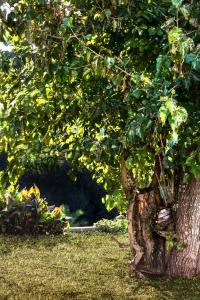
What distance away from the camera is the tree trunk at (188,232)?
5.88 meters

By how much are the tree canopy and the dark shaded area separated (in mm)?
10335

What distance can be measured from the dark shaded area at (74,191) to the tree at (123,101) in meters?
9.42

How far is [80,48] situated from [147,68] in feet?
3.48

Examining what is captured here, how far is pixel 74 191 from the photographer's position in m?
16.4

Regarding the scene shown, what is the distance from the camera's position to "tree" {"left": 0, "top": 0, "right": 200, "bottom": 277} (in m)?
3.85

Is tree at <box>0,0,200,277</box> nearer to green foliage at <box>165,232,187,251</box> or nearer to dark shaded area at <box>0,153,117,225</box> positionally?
green foliage at <box>165,232,187,251</box>

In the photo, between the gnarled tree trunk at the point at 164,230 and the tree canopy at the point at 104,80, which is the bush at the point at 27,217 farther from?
the tree canopy at the point at 104,80

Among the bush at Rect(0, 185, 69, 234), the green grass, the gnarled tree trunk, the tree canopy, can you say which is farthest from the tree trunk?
the bush at Rect(0, 185, 69, 234)

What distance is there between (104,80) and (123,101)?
82 centimetres

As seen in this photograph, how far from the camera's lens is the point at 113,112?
4789 mm

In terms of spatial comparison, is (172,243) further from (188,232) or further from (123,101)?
(123,101)

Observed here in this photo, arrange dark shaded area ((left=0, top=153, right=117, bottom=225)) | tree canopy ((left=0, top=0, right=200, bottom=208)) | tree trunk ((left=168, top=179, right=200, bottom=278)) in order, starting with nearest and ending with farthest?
tree canopy ((left=0, top=0, right=200, bottom=208)) → tree trunk ((left=168, top=179, right=200, bottom=278)) → dark shaded area ((left=0, top=153, right=117, bottom=225))

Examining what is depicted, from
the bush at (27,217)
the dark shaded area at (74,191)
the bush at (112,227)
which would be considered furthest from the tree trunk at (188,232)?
the dark shaded area at (74,191)

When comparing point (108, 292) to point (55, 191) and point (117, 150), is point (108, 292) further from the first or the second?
point (55, 191)
